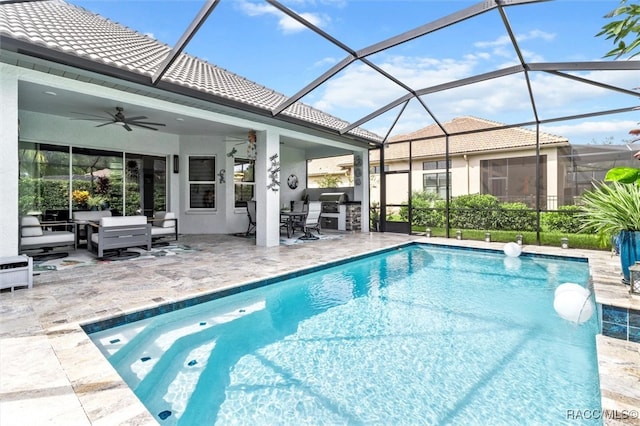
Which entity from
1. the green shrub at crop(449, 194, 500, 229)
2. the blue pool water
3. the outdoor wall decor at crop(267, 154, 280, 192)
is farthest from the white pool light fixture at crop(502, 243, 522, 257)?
the outdoor wall decor at crop(267, 154, 280, 192)

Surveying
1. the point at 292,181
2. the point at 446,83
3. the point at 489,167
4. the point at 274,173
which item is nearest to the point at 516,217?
the point at 489,167

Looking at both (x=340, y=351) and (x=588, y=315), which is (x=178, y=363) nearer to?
(x=340, y=351)

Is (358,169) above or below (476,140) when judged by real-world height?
below

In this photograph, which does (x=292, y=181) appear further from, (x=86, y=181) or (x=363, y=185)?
(x=86, y=181)

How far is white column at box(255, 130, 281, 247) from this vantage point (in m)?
7.89

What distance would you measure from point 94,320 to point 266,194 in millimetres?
5035

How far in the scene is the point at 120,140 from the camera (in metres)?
8.84

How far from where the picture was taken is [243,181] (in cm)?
1091

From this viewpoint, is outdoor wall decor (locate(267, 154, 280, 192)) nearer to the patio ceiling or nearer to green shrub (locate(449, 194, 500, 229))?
the patio ceiling

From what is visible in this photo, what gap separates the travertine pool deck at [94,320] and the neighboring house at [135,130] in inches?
51.3

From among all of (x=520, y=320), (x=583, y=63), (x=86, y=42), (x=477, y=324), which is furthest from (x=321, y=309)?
(x=583, y=63)

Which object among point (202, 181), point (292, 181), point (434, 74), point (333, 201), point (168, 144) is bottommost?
point (333, 201)

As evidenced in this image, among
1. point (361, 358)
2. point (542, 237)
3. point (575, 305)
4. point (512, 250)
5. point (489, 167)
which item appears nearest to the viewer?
point (361, 358)

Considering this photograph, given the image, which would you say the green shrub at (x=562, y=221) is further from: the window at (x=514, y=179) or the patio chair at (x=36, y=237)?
the patio chair at (x=36, y=237)
